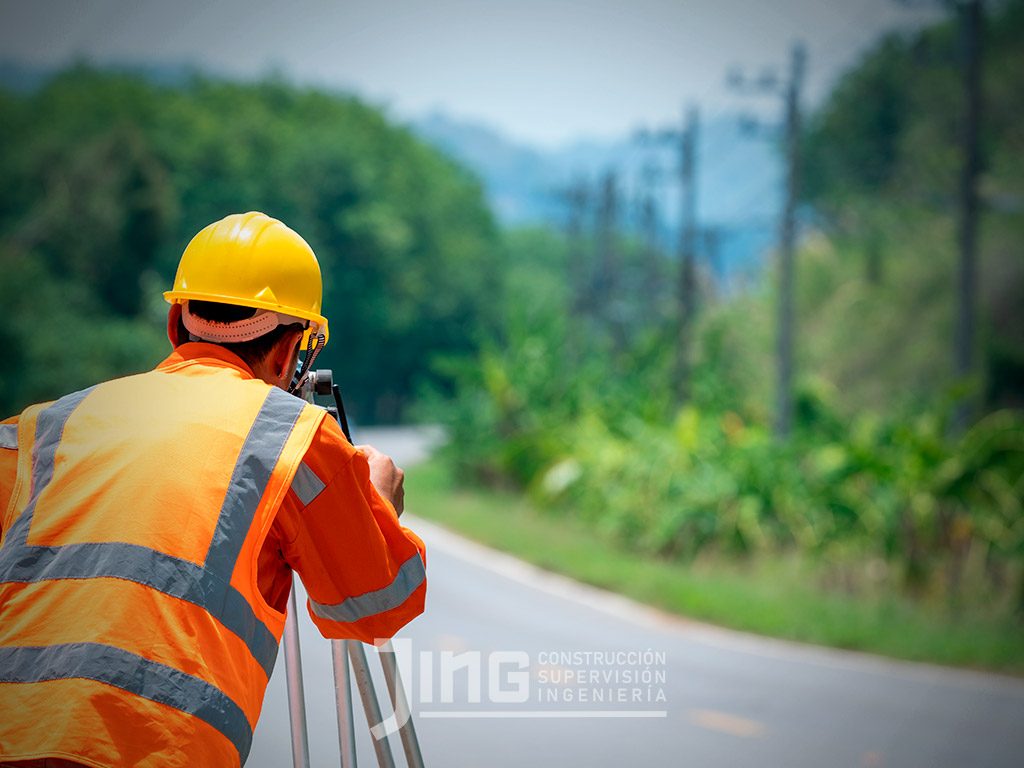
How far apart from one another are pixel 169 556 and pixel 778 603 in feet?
30.6

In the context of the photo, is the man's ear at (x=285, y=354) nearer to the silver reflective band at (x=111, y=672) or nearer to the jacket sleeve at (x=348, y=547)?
the jacket sleeve at (x=348, y=547)

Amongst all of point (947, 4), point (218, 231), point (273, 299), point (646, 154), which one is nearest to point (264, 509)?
point (273, 299)

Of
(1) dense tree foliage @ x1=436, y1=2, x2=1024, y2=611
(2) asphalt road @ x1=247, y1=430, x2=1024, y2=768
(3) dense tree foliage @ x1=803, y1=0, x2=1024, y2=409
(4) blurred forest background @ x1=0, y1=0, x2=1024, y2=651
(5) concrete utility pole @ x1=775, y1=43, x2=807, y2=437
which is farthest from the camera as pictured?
(3) dense tree foliage @ x1=803, y1=0, x2=1024, y2=409

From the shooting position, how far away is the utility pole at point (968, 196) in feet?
39.5

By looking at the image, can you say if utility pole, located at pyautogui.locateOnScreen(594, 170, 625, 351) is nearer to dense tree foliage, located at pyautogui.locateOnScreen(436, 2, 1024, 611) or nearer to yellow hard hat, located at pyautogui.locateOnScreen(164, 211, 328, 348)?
dense tree foliage, located at pyautogui.locateOnScreen(436, 2, 1024, 611)

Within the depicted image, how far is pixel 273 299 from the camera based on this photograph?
70.1 inches

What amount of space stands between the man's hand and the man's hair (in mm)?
248

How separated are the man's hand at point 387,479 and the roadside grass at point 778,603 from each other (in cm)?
784

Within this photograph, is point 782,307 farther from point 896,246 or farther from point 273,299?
point 896,246

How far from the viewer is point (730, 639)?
9.16 meters

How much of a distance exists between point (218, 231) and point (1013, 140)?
33425 millimetres

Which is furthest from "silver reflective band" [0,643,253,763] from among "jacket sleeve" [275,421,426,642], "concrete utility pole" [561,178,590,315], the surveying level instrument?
"concrete utility pole" [561,178,590,315]

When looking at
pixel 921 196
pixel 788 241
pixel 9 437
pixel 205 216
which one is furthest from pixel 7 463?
pixel 205 216

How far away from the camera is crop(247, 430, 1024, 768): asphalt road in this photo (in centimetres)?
605
